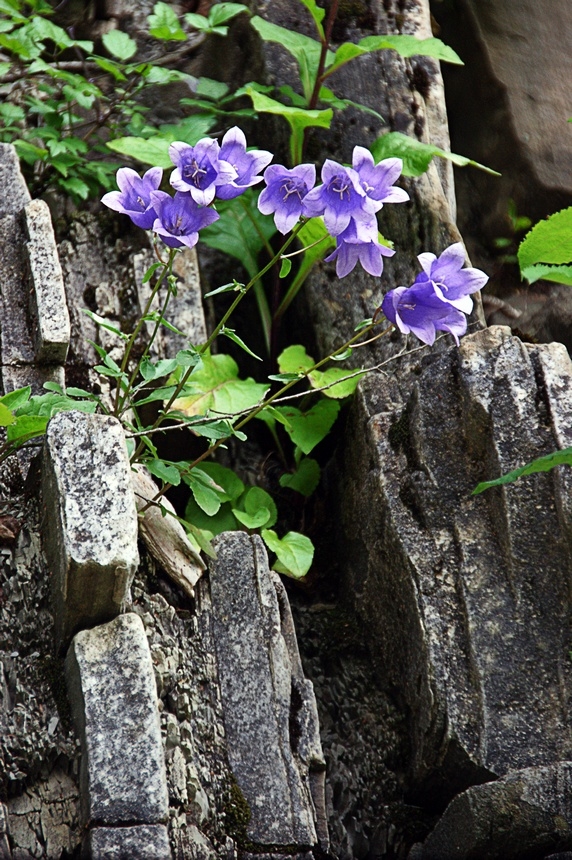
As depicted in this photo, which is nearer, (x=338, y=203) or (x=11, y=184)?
(x=338, y=203)

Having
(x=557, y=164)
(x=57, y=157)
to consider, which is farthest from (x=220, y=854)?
(x=557, y=164)

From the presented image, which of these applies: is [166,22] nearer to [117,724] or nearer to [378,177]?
[378,177]

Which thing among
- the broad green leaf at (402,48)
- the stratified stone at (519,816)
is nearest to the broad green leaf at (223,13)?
the broad green leaf at (402,48)

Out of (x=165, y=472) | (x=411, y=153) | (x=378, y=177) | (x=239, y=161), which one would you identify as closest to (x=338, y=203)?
(x=378, y=177)

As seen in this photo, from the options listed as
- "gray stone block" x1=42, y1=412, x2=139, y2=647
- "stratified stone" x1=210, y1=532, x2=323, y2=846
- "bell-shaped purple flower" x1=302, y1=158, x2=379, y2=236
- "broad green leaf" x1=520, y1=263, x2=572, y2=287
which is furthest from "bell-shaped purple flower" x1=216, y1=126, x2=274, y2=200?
"stratified stone" x1=210, y1=532, x2=323, y2=846

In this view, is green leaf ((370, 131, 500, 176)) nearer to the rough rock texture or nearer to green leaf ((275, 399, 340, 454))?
the rough rock texture

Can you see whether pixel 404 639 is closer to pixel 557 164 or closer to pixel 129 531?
pixel 129 531

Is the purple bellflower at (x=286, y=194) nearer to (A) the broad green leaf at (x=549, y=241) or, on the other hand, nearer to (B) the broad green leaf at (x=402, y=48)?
(A) the broad green leaf at (x=549, y=241)
